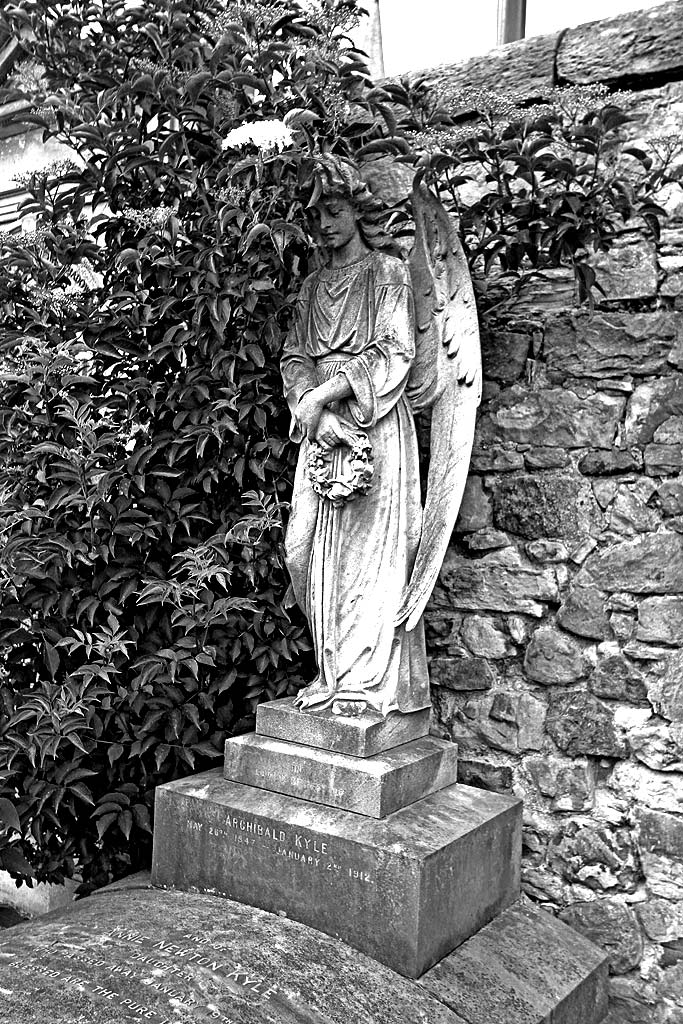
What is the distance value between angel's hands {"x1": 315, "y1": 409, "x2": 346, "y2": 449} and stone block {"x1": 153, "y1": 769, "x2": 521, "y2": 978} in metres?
1.17

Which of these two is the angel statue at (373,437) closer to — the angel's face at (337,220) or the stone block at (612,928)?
the angel's face at (337,220)

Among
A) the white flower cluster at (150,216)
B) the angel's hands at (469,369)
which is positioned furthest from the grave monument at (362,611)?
the white flower cluster at (150,216)

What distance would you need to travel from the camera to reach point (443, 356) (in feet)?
10.8

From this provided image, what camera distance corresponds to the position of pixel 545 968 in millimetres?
2971

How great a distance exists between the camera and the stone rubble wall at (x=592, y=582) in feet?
11.0

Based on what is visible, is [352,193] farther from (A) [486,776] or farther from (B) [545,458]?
(A) [486,776]

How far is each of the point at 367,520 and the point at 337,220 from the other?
3.43 feet

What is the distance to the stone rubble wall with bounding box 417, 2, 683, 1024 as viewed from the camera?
11.0 feet

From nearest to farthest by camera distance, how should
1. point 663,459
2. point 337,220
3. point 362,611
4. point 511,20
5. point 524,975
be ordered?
point 524,975
point 362,611
point 337,220
point 663,459
point 511,20

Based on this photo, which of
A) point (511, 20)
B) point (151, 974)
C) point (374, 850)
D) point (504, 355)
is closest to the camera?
point (151, 974)

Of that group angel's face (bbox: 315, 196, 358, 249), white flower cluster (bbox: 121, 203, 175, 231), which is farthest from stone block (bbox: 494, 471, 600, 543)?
white flower cluster (bbox: 121, 203, 175, 231)

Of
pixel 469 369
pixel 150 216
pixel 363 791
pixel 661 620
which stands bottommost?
pixel 363 791

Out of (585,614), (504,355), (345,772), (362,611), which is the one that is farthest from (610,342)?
(345,772)

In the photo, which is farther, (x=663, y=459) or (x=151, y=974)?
(x=663, y=459)
